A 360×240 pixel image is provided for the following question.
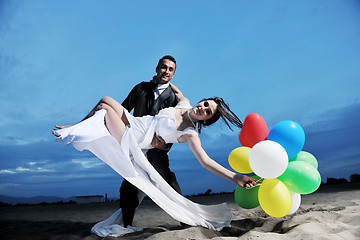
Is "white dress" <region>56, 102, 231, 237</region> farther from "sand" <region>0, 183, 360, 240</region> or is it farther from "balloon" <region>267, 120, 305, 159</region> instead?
"balloon" <region>267, 120, 305, 159</region>

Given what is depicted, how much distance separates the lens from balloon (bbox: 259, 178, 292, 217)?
9.00 feet

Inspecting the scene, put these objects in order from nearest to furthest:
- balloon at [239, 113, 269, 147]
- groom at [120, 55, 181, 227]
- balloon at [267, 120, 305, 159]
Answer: balloon at [267, 120, 305, 159], balloon at [239, 113, 269, 147], groom at [120, 55, 181, 227]

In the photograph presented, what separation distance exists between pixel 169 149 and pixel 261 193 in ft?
4.33

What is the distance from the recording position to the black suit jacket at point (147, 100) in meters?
3.82

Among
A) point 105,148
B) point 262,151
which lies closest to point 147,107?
point 105,148

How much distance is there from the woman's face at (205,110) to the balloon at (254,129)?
15.6 inches

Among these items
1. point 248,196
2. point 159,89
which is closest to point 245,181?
point 248,196

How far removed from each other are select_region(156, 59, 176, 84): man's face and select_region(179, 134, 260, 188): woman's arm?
108 centimetres

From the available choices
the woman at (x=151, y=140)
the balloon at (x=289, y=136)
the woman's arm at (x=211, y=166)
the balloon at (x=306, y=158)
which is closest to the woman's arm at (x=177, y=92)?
the woman at (x=151, y=140)

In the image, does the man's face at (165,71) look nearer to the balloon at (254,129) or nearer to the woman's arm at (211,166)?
the woman's arm at (211,166)

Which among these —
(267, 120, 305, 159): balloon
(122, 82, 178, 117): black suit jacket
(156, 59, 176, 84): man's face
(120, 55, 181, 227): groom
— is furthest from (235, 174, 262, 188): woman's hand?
(156, 59, 176, 84): man's face

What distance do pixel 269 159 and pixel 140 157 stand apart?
1393 mm

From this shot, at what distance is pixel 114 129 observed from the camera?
3.17m

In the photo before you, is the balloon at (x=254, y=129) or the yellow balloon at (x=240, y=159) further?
the balloon at (x=254, y=129)
